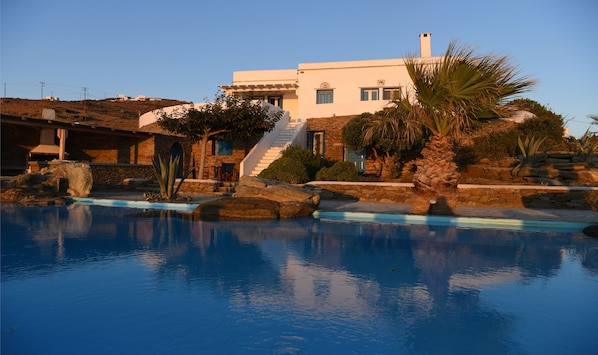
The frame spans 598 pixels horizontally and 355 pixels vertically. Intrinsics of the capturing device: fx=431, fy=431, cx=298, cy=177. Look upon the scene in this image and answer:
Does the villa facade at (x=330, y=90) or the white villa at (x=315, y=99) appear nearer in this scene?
the white villa at (x=315, y=99)

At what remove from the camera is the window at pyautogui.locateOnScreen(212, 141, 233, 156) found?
2450 centimetres

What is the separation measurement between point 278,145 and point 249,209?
11823mm

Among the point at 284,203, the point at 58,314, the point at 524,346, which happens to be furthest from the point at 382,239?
the point at 58,314

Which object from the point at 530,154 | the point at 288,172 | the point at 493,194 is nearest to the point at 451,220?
the point at 493,194

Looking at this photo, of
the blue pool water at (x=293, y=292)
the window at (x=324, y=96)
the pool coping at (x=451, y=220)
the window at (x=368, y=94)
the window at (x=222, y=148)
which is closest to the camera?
the blue pool water at (x=293, y=292)

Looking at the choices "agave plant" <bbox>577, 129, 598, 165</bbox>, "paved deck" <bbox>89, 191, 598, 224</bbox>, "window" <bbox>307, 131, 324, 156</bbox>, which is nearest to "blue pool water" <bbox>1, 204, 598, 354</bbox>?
"paved deck" <bbox>89, 191, 598, 224</bbox>

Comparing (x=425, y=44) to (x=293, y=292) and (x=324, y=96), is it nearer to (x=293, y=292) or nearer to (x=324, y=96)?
(x=324, y=96)

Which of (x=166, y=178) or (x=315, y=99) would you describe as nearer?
(x=166, y=178)

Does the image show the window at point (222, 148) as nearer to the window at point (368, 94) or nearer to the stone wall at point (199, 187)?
the stone wall at point (199, 187)

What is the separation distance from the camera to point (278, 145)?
23.7 m

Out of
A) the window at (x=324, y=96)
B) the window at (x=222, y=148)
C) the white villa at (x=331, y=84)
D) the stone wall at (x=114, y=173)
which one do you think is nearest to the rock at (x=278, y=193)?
the stone wall at (x=114, y=173)

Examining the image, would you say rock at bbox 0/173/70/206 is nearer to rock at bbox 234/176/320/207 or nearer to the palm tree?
rock at bbox 234/176/320/207

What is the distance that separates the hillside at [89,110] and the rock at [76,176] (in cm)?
1357

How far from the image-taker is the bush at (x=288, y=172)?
1823cm
